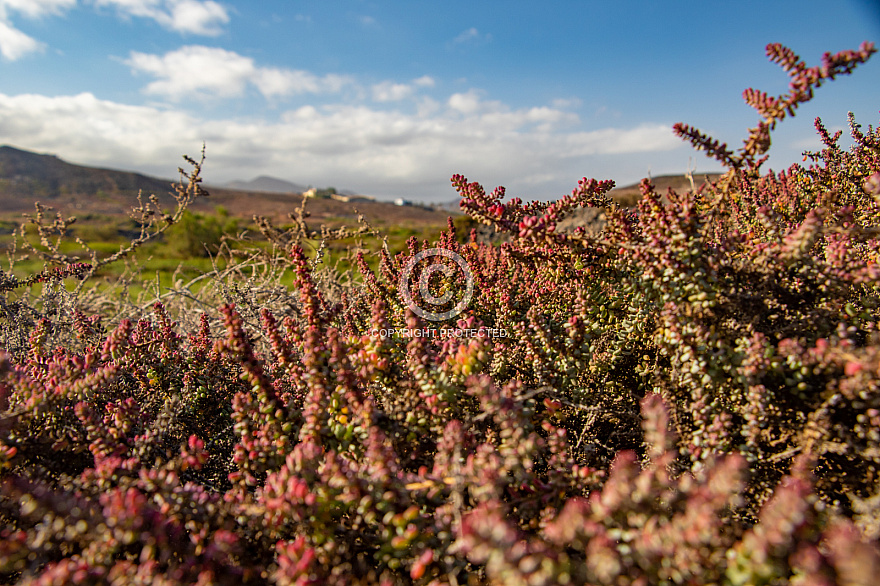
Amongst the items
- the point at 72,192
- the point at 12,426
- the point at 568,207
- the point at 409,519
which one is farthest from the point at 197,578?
the point at 72,192

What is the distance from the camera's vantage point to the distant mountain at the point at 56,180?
2854 inches

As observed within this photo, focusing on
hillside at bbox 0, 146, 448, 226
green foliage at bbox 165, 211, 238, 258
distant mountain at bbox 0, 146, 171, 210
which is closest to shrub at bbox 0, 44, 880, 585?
green foliage at bbox 165, 211, 238, 258

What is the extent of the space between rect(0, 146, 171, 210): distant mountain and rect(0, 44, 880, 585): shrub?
81967mm

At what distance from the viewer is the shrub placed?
1136 millimetres

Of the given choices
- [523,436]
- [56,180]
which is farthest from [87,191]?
[523,436]

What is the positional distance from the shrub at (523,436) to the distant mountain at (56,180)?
269ft

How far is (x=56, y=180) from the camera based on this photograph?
3118 inches

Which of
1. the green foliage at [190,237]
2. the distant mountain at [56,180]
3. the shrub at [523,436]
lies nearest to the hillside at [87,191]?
the distant mountain at [56,180]

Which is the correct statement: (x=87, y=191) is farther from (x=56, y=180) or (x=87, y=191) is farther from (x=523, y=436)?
(x=523, y=436)

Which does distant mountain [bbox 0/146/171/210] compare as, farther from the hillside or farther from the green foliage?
the green foliage

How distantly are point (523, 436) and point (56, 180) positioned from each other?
105415 millimetres

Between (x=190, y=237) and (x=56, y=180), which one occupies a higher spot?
(x=56, y=180)

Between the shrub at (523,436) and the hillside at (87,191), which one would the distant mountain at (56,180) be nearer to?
the hillside at (87,191)

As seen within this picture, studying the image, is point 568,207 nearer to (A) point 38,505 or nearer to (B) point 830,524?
(B) point 830,524
